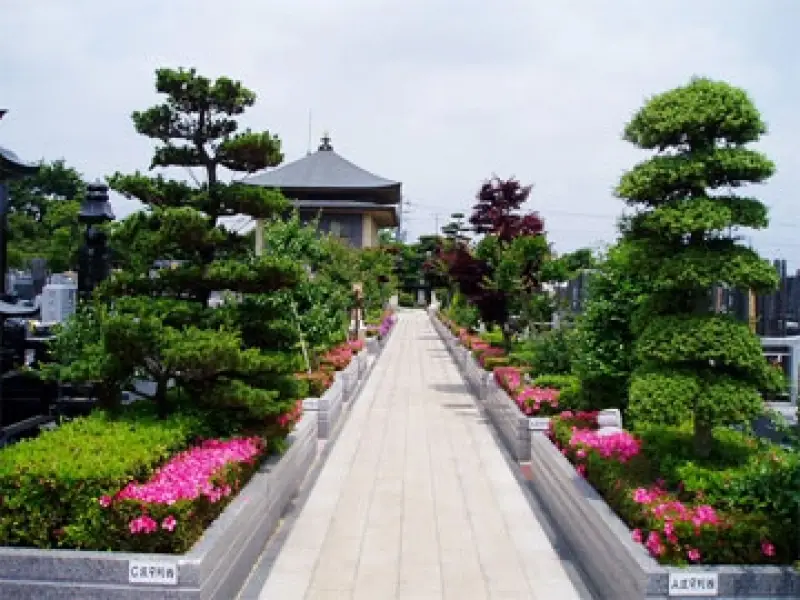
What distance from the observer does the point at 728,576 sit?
4.12 meters

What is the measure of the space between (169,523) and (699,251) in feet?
12.0

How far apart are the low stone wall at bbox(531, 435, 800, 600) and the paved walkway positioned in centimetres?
25

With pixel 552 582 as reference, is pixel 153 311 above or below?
above

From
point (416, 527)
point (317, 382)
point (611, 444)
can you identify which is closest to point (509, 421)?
point (317, 382)

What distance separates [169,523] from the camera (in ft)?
14.0

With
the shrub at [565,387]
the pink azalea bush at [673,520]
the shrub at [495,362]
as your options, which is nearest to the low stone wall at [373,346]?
the shrub at [495,362]

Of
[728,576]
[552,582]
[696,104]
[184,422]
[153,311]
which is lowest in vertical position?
[552,582]

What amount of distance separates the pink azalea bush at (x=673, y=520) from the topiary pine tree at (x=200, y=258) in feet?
8.61

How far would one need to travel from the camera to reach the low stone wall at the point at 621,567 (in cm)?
409

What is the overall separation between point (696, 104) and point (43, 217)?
3704cm

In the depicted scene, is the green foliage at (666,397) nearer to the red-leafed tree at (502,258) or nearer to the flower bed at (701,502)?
the flower bed at (701,502)

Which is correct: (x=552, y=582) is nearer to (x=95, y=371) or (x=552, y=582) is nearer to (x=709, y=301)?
(x=709, y=301)

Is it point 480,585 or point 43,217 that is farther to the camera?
point 43,217

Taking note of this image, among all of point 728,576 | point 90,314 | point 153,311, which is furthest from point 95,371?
point 728,576
